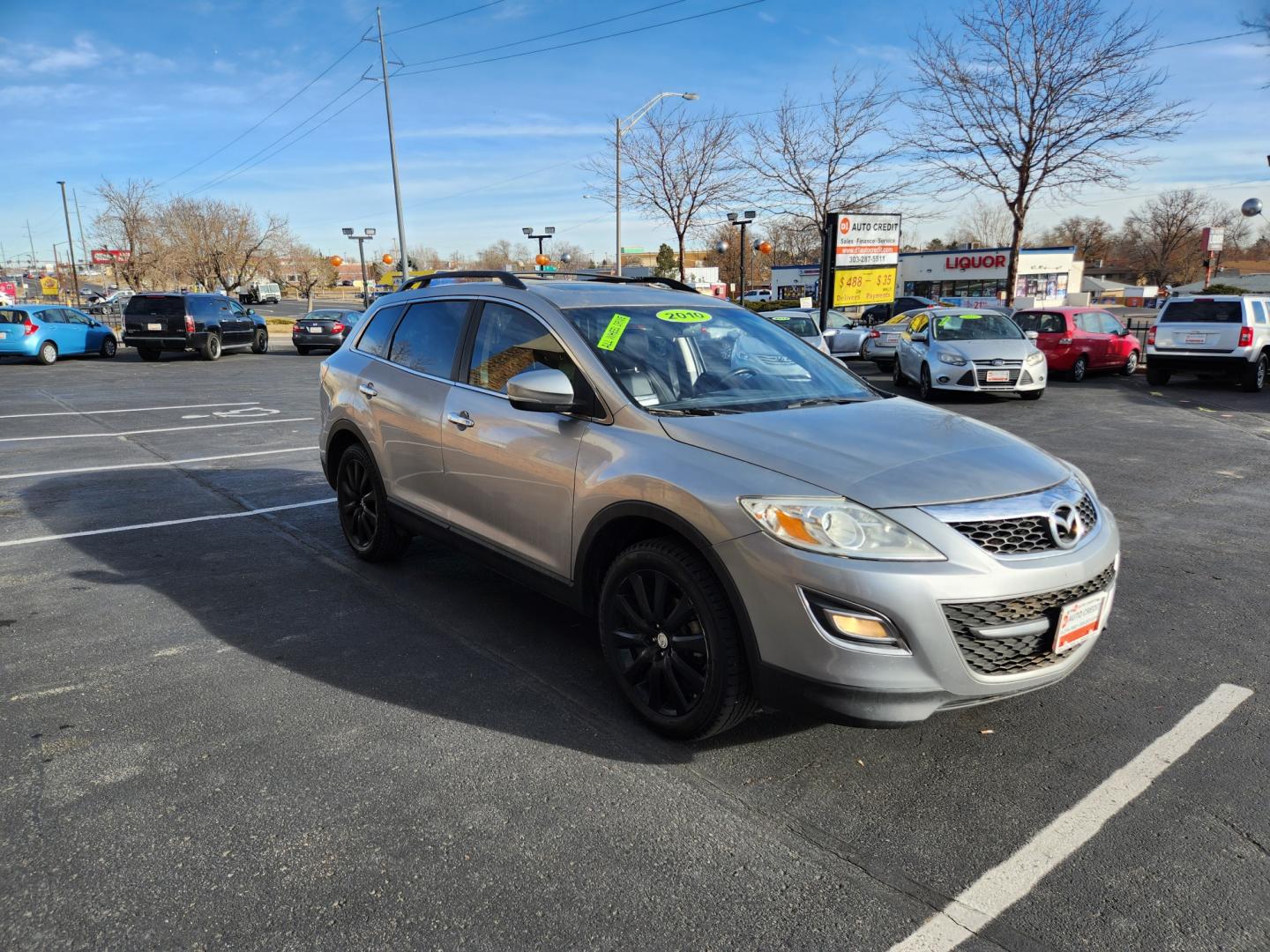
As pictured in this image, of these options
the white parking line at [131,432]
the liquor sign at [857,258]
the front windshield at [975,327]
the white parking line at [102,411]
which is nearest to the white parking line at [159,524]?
the white parking line at [131,432]

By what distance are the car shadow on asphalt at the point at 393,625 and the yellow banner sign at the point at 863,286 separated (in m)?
18.7

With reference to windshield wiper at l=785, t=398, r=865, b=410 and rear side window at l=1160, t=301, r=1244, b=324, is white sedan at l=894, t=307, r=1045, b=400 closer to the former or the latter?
rear side window at l=1160, t=301, r=1244, b=324

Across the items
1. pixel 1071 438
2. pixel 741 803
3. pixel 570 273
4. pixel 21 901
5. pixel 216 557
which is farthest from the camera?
pixel 1071 438

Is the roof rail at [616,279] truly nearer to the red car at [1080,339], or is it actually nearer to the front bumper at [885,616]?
the front bumper at [885,616]

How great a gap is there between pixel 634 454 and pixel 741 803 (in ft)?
4.28

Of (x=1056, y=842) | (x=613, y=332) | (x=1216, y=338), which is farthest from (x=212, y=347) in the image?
(x=1056, y=842)

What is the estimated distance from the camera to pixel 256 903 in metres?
2.35

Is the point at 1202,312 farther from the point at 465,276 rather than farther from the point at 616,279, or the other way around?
the point at 465,276

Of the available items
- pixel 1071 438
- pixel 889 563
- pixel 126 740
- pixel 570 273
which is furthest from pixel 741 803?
pixel 1071 438

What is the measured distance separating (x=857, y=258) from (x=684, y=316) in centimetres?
1996

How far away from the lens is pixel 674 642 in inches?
123

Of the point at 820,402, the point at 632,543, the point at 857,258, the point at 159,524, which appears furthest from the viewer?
the point at 857,258

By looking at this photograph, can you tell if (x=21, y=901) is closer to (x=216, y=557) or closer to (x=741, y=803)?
(x=741, y=803)

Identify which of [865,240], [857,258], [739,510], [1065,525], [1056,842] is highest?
[865,240]
